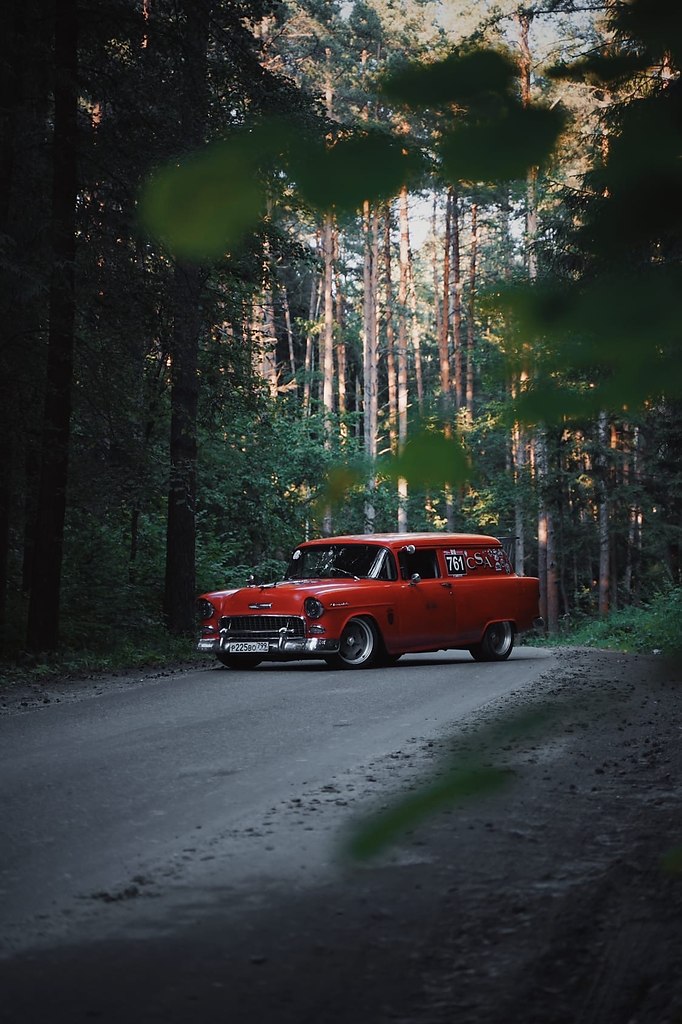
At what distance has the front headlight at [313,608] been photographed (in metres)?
15.7

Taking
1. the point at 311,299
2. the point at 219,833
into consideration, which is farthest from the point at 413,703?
the point at 311,299

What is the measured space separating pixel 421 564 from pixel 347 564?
1.11 m

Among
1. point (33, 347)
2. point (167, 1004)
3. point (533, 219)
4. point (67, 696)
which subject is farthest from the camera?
point (33, 347)

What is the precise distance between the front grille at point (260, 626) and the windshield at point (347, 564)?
2.26 feet

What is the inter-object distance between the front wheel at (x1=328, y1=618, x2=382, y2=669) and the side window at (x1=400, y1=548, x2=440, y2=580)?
96 cm

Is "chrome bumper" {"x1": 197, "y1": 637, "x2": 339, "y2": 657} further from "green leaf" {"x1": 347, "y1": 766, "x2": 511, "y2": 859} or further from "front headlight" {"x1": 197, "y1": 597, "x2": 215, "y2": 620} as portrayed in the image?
"green leaf" {"x1": 347, "y1": 766, "x2": 511, "y2": 859}

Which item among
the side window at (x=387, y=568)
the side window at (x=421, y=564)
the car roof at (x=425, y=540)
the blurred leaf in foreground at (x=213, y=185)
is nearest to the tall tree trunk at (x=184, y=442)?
the car roof at (x=425, y=540)

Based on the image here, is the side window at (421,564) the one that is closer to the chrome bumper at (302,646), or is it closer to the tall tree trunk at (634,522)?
the chrome bumper at (302,646)

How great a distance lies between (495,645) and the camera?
18.7 m

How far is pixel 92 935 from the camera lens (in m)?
4.16

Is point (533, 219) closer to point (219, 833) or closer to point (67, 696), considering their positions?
point (219, 833)

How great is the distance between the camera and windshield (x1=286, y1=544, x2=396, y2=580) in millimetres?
15898

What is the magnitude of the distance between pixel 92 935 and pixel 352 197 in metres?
3.45

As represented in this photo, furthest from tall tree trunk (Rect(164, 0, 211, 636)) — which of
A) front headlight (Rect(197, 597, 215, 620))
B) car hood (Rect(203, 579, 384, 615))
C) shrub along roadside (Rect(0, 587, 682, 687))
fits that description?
car hood (Rect(203, 579, 384, 615))
